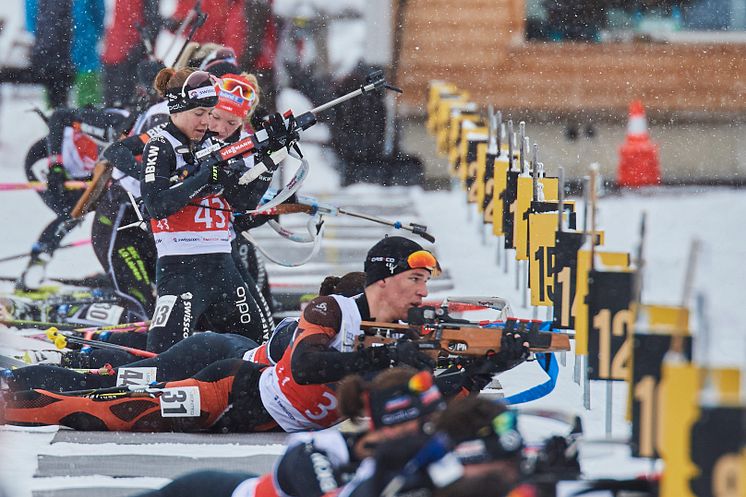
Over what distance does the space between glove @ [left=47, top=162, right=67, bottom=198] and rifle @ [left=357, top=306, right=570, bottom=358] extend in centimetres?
598

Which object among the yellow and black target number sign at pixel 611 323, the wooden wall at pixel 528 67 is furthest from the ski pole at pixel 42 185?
the wooden wall at pixel 528 67

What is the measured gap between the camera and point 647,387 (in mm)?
5238

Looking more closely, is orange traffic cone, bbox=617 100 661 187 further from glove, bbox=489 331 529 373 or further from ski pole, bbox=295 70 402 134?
glove, bbox=489 331 529 373

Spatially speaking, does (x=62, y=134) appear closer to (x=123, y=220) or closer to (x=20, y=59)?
(x=123, y=220)

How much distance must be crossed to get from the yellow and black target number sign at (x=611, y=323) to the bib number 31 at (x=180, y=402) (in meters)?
1.81

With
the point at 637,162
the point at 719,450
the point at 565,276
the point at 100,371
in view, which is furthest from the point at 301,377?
the point at 637,162

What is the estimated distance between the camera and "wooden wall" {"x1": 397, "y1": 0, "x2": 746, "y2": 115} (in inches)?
790

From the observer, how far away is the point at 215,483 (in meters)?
5.30

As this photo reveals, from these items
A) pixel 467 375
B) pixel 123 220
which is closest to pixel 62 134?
pixel 123 220

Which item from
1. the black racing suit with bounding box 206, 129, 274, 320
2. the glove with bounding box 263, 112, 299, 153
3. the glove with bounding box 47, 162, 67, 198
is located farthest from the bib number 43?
the glove with bounding box 47, 162, 67, 198

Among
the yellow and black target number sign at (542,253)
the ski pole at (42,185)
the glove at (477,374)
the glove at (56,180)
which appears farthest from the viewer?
the glove at (56,180)

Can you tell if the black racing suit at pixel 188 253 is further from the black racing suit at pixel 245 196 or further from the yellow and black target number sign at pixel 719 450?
the yellow and black target number sign at pixel 719 450

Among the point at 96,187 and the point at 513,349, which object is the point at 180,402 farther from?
the point at 96,187

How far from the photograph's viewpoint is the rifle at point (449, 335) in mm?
6742
